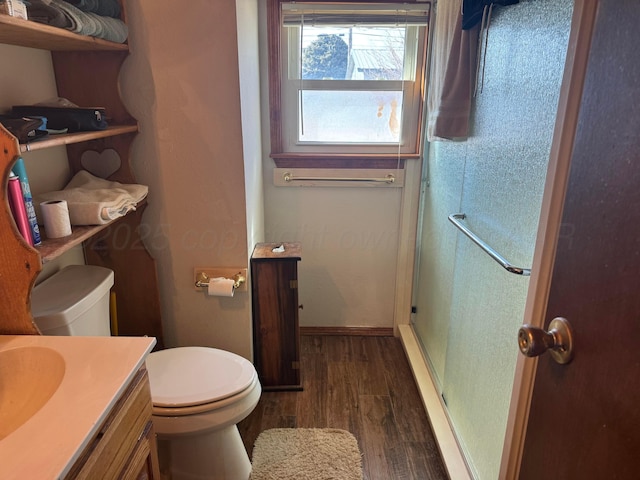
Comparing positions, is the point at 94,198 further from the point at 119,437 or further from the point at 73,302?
the point at 119,437

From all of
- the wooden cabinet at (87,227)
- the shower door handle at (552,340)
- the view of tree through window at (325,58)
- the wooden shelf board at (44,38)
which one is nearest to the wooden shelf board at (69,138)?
the wooden cabinet at (87,227)

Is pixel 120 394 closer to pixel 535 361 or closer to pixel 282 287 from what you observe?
pixel 535 361

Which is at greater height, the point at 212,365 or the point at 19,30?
the point at 19,30

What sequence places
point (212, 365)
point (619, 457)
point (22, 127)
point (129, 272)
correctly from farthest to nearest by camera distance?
1. point (129, 272)
2. point (212, 365)
3. point (22, 127)
4. point (619, 457)

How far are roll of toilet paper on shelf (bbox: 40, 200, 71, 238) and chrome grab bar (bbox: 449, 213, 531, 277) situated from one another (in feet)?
4.03

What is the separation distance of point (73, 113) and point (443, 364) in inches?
68.7

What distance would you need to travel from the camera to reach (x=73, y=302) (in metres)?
1.33

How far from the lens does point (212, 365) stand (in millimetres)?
1620

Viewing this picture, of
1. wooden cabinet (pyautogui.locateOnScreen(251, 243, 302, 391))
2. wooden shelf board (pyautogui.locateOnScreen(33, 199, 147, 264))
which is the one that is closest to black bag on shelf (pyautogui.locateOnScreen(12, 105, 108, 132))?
wooden shelf board (pyautogui.locateOnScreen(33, 199, 147, 264))

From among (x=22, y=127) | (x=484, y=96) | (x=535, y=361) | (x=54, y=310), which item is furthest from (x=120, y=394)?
(x=484, y=96)

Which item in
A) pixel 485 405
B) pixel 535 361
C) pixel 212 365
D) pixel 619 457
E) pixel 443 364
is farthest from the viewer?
pixel 443 364

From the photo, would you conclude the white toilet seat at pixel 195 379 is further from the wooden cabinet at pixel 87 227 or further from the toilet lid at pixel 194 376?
the wooden cabinet at pixel 87 227

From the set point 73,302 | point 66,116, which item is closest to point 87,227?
point 73,302

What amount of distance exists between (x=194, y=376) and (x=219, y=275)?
18.4 inches
